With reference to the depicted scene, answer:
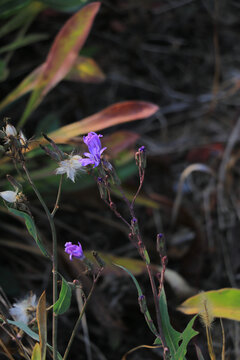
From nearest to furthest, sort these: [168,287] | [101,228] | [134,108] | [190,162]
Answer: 1. [168,287]
2. [134,108]
3. [101,228]
4. [190,162]

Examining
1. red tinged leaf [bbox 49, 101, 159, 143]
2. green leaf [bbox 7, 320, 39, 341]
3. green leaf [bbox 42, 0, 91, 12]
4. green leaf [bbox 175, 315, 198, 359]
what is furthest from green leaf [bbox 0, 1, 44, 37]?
green leaf [bbox 175, 315, 198, 359]

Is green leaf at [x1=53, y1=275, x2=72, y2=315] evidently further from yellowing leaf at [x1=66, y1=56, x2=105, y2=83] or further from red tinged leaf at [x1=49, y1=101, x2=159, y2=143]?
yellowing leaf at [x1=66, y1=56, x2=105, y2=83]

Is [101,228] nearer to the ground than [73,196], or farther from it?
nearer to the ground

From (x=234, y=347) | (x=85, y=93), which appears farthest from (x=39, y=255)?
(x=85, y=93)

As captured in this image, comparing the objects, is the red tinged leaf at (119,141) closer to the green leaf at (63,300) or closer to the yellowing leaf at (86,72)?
the yellowing leaf at (86,72)

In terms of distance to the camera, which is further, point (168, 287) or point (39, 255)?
point (39, 255)

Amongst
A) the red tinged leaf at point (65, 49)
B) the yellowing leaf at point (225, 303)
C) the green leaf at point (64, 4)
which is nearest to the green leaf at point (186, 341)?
the yellowing leaf at point (225, 303)

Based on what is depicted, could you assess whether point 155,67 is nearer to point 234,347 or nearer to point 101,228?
point 101,228

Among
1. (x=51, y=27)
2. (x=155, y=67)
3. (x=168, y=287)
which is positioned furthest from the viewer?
(x=155, y=67)

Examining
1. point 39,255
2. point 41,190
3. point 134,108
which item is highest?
point 134,108
